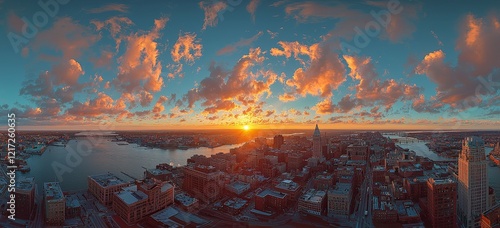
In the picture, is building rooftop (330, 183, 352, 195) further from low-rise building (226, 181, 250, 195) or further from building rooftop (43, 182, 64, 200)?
building rooftop (43, 182, 64, 200)

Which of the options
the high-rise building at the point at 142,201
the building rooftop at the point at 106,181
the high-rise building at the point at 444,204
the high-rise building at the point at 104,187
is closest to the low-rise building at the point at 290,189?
the high-rise building at the point at 142,201

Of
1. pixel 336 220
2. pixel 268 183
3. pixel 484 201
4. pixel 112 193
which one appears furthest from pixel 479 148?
pixel 112 193

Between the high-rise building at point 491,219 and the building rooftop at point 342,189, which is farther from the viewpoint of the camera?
the building rooftop at point 342,189

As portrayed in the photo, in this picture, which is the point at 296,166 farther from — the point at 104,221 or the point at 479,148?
the point at 104,221

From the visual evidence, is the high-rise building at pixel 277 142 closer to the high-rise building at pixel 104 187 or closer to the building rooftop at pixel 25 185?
the high-rise building at pixel 104 187

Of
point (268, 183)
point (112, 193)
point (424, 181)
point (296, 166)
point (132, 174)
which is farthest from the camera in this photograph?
point (296, 166)

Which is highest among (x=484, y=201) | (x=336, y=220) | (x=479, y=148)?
(x=479, y=148)

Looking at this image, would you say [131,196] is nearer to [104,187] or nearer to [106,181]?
[104,187]
